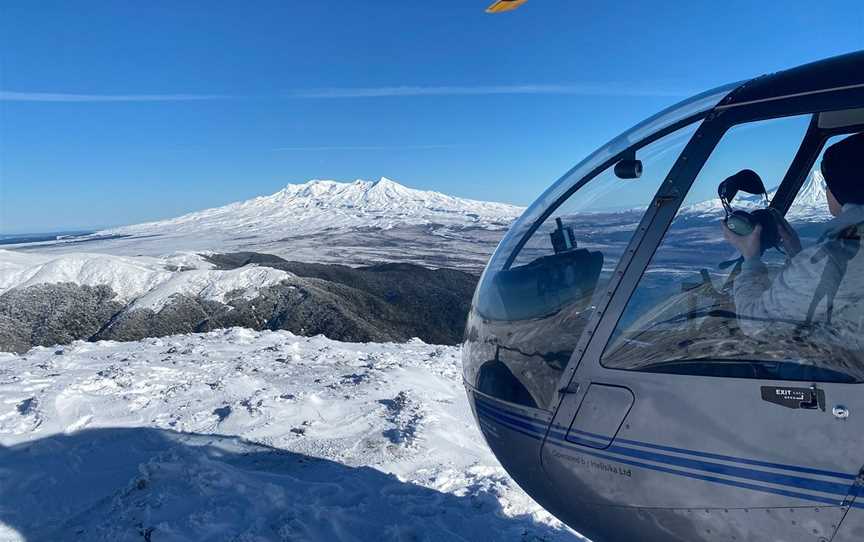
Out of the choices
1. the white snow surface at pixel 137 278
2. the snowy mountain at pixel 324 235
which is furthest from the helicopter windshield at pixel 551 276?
the snowy mountain at pixel 324 235

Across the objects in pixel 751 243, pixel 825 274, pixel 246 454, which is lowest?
pixel 246 454

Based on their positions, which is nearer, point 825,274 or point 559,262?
point 825,274

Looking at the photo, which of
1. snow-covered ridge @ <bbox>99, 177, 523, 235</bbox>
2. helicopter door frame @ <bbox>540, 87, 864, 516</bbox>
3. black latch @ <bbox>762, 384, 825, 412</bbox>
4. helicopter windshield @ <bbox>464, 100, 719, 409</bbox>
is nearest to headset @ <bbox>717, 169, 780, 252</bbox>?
helicopter door frame @ <bbox>540, 87, 864, 516</bbox>

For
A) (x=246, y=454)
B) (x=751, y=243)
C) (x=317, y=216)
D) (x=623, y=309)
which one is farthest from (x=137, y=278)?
(x=317, y=216)

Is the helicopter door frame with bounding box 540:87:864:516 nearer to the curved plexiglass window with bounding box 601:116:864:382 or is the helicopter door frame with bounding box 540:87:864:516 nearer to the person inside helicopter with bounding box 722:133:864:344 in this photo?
the curved plexiglass window with bounding box 601:116:864:382

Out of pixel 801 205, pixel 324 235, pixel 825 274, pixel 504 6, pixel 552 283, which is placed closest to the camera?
pixel 825 274

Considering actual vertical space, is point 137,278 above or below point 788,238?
below

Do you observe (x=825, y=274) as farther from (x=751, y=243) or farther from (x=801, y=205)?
(x=801, y=205)

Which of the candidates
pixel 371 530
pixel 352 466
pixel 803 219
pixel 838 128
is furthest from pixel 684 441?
pixel 352 466
